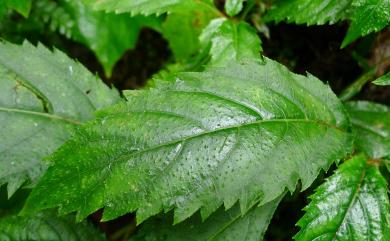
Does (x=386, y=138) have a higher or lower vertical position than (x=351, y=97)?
lower

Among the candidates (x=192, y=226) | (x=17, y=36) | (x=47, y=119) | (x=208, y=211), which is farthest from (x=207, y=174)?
(x=17, y=36)

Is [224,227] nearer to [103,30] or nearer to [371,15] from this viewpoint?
[371,15]

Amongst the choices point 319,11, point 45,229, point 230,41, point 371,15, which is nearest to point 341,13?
point 319,11

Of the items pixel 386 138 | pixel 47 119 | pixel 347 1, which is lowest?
pixel 47 119

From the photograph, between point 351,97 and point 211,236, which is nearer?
point 211,236

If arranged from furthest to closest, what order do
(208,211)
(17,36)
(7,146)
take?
(17,36), (7,146), (208,211)

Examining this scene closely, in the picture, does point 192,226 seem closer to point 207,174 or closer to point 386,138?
point 207,174
